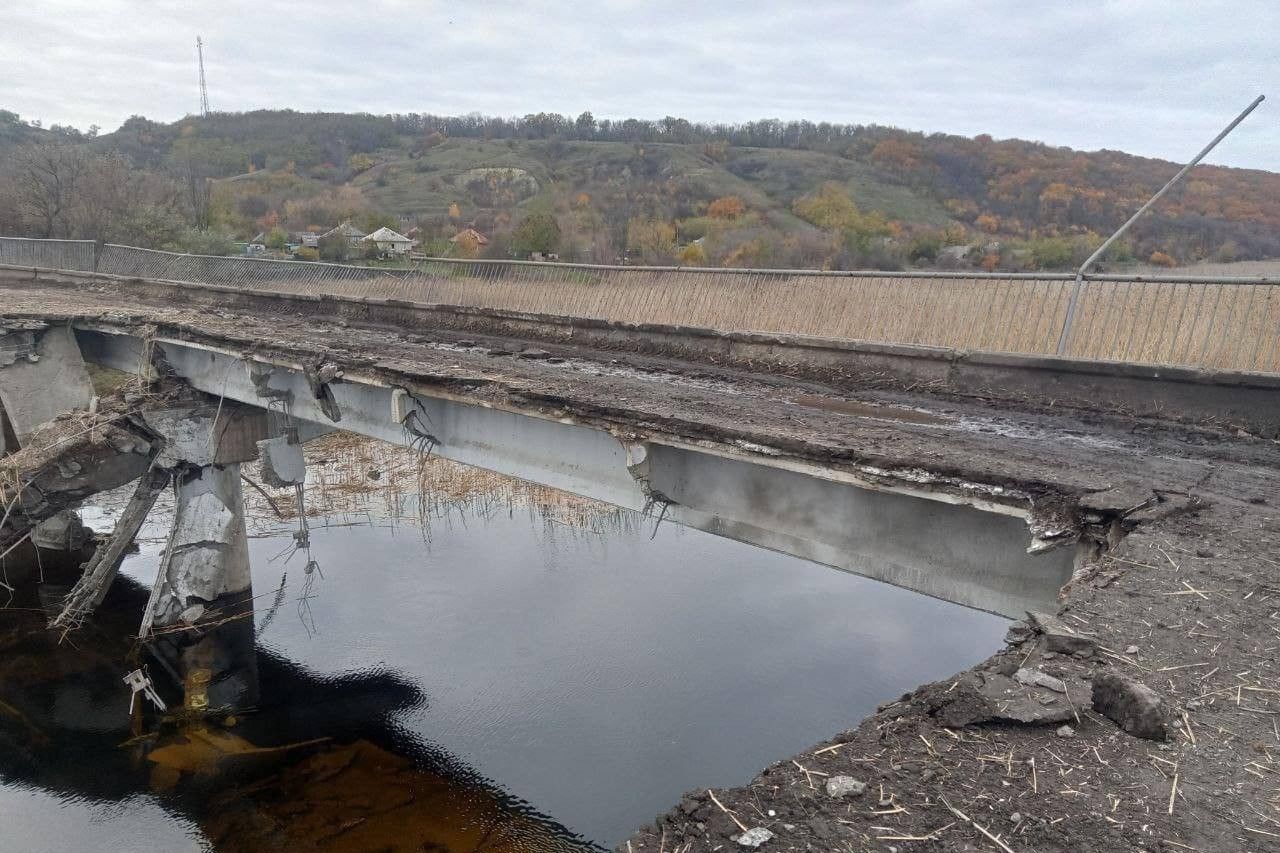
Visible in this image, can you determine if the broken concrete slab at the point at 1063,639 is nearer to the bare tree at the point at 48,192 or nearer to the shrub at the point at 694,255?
the shrub at the point at 694,255

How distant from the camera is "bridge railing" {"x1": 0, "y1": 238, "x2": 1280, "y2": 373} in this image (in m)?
8.53

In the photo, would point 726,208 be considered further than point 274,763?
Yes

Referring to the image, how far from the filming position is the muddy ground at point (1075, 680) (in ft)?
8.88

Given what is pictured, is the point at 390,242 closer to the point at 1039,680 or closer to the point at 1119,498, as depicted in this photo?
the point at 1119,498

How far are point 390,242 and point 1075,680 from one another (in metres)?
38.3

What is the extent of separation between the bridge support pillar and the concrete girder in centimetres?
508

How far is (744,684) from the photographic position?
11.8 m

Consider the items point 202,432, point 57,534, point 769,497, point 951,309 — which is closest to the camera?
point 769,497

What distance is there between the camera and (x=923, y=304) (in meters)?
10.8

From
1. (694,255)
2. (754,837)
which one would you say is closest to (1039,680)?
(754,837)

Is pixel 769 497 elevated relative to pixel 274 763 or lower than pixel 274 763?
elevated

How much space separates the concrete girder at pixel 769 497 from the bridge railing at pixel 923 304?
Result: 436 centimetres

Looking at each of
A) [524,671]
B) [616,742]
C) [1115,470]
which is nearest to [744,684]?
[616,742]

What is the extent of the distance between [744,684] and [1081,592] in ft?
26.3
